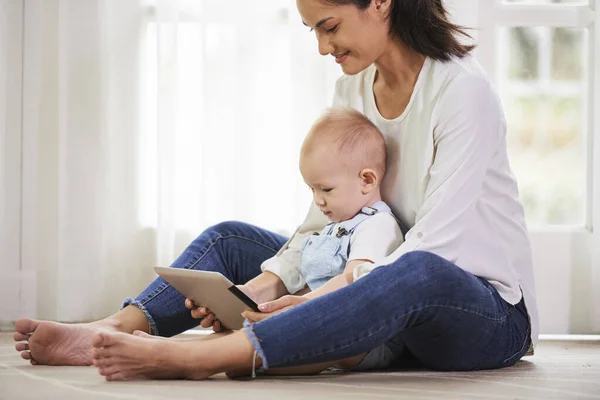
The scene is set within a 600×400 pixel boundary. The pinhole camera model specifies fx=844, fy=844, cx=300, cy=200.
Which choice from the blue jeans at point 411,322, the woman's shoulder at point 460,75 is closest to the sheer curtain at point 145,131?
the woman's shoulder at point 460,75

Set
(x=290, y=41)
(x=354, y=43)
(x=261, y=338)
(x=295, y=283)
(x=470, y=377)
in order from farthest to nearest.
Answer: (x=290, y=41) → (x=295, y=283) → (x=354, y=43) → (x=470, y=377) → (x=261, y=338)

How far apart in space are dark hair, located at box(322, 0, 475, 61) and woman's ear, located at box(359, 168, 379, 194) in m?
0.26

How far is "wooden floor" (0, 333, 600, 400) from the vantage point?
1274 mm

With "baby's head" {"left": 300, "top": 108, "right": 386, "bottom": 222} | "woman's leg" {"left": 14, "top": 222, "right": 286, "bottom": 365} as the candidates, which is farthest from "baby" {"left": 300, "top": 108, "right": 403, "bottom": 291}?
"woman's leg" {"left": 14, "top": 222, "right": 286, "bottom": 365}

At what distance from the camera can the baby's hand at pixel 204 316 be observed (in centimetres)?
160

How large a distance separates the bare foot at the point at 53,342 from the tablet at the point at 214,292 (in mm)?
233

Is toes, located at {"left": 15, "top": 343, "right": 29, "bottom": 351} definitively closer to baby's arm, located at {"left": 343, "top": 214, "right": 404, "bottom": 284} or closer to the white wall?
baby's arm, located at {"left": 343, "top": 214, "right": 404, "bottom": 284}

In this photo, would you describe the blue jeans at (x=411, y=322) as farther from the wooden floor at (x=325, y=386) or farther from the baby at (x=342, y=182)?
the baby at (x=342, y=182)

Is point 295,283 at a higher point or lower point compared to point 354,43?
lower

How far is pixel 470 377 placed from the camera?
4.98 ft

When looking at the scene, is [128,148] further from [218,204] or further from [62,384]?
[62,384]

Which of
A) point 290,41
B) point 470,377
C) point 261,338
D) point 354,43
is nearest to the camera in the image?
point 261,338

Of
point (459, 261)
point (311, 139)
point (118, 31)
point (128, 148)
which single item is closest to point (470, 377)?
point (459, 261)

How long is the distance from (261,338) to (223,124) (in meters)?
1.51
